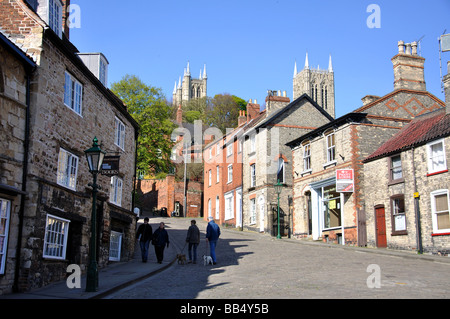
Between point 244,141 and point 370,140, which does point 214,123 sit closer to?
point 244,141

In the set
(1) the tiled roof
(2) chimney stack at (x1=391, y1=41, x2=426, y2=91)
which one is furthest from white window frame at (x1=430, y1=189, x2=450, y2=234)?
(2) chimney stack at (x1=391, y1=41, x2=426, y2=91)

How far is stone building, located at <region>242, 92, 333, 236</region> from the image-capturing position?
3466 cm

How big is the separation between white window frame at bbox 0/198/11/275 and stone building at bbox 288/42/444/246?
18381mm

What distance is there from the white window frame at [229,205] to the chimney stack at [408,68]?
17.8m

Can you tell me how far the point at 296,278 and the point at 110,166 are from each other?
6.25 m

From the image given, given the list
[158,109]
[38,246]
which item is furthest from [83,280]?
[158,109]

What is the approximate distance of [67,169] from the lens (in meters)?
14.4

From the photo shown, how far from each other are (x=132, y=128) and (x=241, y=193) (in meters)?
18.8

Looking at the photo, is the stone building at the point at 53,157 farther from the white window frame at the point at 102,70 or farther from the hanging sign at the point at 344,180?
the hanging sign at the point at 344,180

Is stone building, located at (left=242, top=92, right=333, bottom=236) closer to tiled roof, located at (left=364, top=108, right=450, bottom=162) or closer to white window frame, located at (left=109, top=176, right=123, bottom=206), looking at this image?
tiled roof, located at (left=364, top=108, right=450, bottom=162)

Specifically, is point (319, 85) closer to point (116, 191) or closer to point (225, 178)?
point (225, 178)

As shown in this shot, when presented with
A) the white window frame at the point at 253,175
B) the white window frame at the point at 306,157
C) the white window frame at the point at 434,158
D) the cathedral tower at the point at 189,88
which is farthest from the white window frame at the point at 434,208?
the cathedral tower at the point at 189,88

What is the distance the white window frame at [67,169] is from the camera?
13.8 meters

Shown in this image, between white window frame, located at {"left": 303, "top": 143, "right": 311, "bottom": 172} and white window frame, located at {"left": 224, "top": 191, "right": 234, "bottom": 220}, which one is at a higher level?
white window frame, located at {"left": 303, "top": 143, "right": 311, "bottom": 172}
